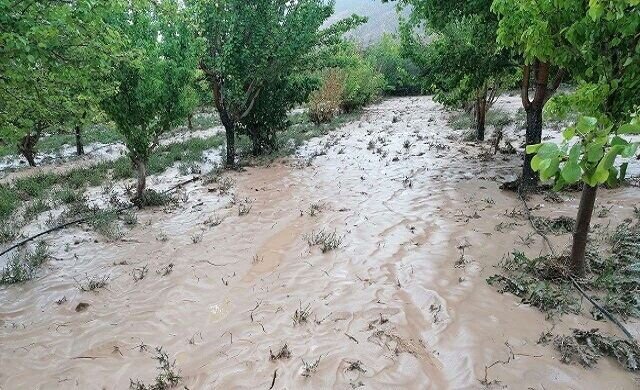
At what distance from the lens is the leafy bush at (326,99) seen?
18859 mm

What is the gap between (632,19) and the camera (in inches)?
121

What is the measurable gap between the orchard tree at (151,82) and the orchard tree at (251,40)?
1.99 m

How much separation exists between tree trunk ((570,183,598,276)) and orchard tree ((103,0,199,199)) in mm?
6754

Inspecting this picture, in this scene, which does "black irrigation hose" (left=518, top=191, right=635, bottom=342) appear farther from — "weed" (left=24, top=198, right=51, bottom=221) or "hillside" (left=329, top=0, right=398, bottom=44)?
"hillside" (left=329, top=0, right=398, bottom=44)

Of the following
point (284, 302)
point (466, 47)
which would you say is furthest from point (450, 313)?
point (466, 47)

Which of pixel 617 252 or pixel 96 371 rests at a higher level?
pixel 617 252

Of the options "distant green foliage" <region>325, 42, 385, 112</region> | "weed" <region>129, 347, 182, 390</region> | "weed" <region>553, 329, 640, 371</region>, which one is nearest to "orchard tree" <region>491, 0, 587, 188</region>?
"weed" <region>553, 329, 640, 371</region>

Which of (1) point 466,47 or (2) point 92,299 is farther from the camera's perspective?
(1) point 466,47

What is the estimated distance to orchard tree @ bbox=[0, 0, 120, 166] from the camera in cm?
366

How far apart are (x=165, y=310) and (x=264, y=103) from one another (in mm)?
8827

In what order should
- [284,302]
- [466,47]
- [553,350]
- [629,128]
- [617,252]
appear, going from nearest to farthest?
[629,128] → [553,350] → [284,302] → [617,252] → [466,47]

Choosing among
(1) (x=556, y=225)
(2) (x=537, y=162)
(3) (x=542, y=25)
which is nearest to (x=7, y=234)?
(2) (x=537, y=162)

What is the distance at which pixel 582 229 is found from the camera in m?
4.36

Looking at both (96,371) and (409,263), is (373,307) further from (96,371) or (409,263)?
(96,371)
